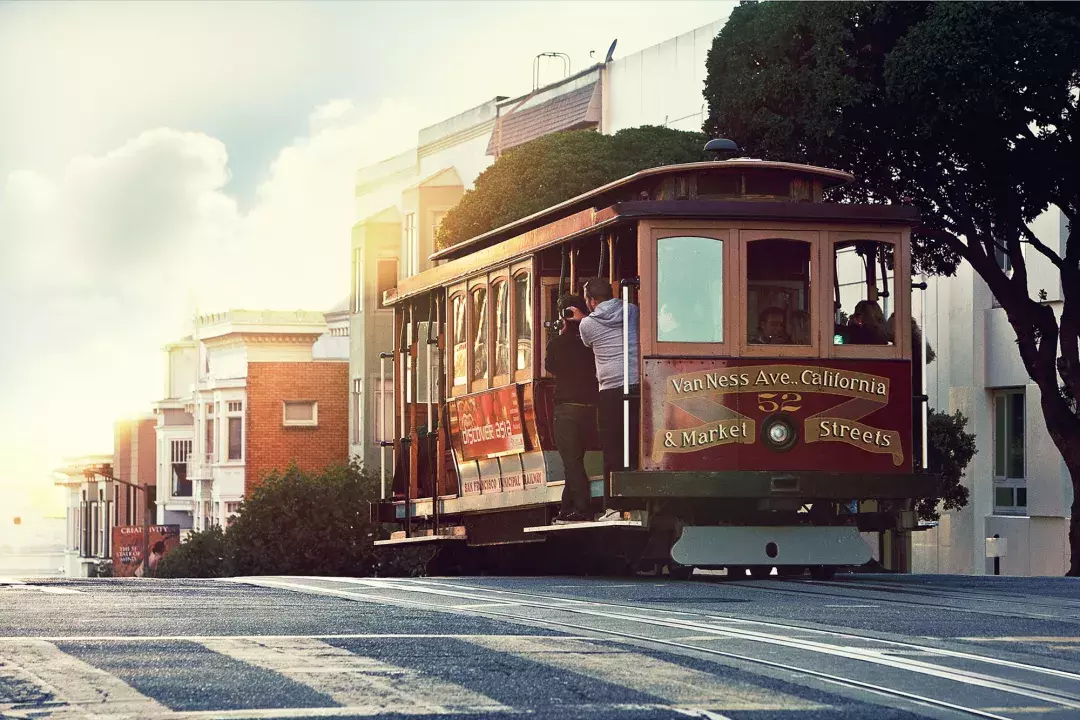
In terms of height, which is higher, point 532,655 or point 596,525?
point 596,525

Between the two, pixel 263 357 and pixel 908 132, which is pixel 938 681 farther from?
pixel 263 357

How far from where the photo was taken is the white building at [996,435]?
31.3m

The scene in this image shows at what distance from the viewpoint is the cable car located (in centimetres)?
1591

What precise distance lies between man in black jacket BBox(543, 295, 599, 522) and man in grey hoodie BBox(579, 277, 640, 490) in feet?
0.79

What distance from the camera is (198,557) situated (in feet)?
146

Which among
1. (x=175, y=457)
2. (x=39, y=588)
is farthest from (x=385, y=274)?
(x=39, y=588)

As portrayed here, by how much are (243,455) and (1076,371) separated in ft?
118

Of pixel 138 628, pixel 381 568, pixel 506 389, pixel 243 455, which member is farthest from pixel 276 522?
pixel 138 628

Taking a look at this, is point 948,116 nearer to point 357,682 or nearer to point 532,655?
point 532,655

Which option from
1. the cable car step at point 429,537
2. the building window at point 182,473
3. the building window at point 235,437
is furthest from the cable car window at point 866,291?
the building window at point 182,473

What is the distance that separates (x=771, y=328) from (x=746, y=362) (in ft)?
1.49

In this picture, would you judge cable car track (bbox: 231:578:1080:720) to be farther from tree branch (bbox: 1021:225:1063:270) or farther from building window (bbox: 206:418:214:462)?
building window (bbox: 206:418:214:462)

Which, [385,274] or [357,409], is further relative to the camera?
[357,409]

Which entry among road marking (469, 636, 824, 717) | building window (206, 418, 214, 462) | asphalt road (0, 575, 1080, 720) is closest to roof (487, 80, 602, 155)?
building window (206, 418, 214, 462)
